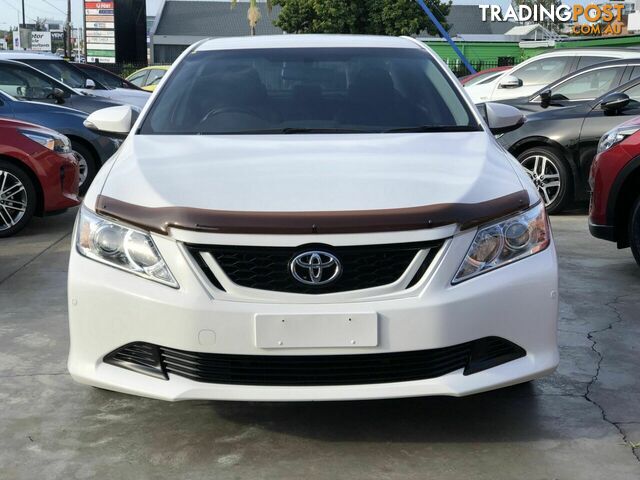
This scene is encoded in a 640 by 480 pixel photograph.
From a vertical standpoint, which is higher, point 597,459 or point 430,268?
point 430,268

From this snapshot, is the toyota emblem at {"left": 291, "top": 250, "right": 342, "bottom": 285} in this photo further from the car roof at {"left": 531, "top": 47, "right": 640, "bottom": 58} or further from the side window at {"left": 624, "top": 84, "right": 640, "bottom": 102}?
the car roof at {"left": 531, "top": 47, "right": 640, "bottom": 58}

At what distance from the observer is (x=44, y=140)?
27.9ft

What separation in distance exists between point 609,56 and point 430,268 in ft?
32.2

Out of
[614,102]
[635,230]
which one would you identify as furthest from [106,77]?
[635,230]

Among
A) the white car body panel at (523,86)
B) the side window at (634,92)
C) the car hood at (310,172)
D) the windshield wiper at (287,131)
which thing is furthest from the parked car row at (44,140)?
the side window at (634,92)

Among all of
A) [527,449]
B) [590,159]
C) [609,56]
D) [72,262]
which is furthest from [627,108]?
[72,262]

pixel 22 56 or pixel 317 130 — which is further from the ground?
pixel 317 130

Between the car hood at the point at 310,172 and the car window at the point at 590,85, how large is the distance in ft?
22.4

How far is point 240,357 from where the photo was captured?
10.9 ft

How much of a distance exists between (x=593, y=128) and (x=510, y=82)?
4.88 m

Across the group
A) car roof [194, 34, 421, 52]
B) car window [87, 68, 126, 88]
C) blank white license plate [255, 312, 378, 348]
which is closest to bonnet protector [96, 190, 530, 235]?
blank white license plate [255, 312, 378, 348]

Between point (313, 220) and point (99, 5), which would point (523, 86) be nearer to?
point (313, 220)

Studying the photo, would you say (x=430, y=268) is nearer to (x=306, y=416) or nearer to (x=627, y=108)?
(x=306, y=416)

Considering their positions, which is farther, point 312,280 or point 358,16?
point 358,16
